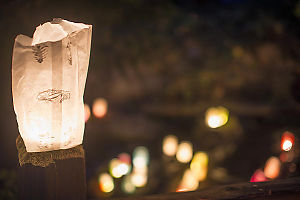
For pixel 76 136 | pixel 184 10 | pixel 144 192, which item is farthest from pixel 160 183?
pixel 76 136

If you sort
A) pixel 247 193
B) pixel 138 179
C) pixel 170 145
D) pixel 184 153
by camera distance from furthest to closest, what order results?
pixel 170 145 < pixel 184 153 < pixel 138 179 < pixel 247 193

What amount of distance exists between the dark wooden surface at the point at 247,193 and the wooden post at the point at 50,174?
519 mm

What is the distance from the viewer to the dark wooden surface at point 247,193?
2.10 metres

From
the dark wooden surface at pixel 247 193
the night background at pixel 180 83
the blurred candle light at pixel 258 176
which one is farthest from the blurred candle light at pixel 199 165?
the dark wooden surface at pixel 247 193

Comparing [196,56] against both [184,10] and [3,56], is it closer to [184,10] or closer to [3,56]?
[184,10]

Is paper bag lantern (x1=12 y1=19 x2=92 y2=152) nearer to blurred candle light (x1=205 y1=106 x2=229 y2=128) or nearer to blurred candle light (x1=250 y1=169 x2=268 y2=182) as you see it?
blurred candle light (x1=250 y1=169 x2=268 y2=182)

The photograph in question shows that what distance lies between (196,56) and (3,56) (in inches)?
218

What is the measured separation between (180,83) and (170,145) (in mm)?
1567

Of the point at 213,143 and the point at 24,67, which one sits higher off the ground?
the point at 213,143

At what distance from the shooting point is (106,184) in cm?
549

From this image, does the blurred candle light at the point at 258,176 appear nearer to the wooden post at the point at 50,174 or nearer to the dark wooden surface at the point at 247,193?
the dark wooden surface at the point at 247,193

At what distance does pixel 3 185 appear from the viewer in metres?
2.98

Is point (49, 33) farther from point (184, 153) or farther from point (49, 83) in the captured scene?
point (184, 153)

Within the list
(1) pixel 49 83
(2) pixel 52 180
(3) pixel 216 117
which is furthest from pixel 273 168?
(1) pixel 49 83
